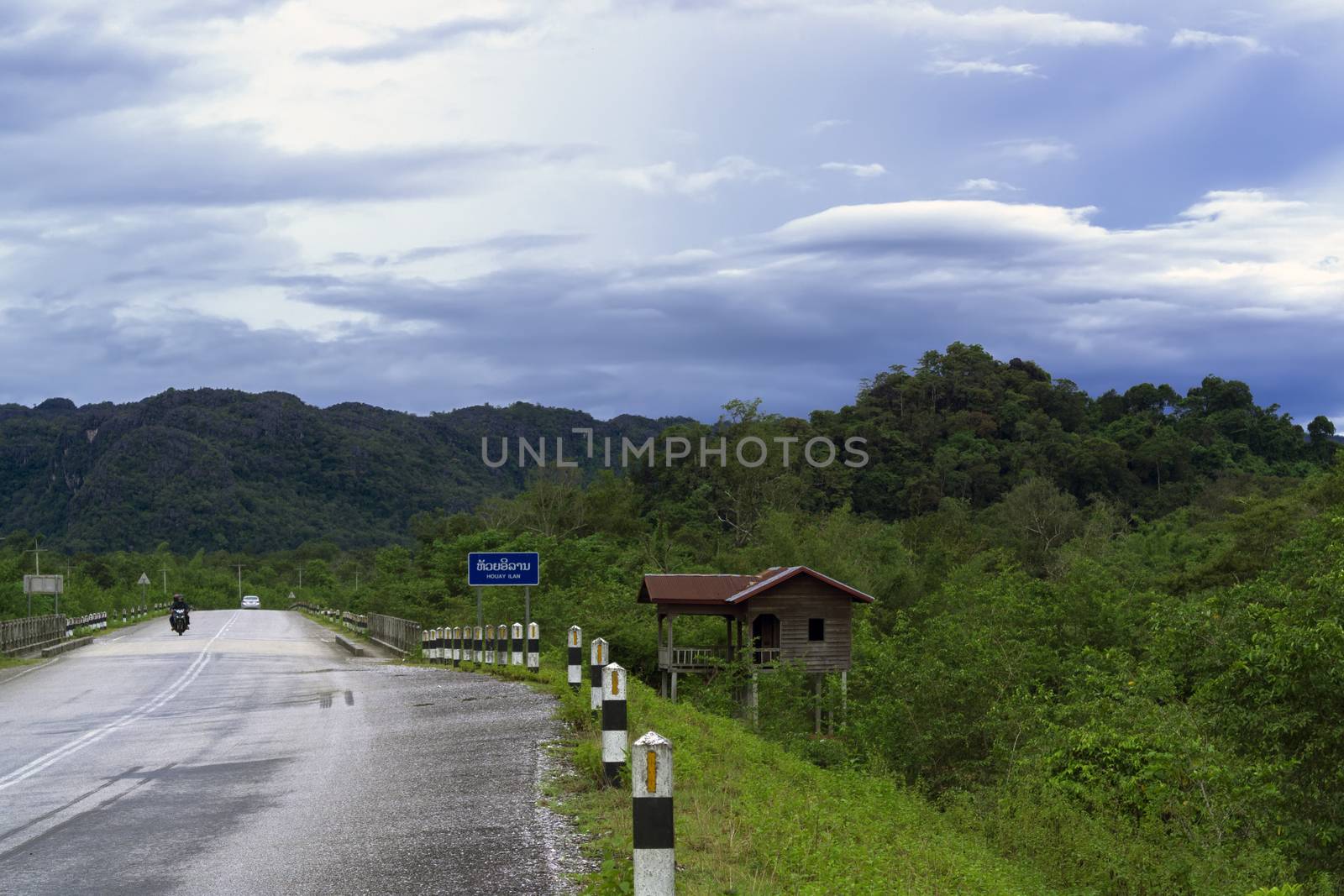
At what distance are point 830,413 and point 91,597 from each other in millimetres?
71455

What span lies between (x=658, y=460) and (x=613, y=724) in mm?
100157

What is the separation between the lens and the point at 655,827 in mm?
6039

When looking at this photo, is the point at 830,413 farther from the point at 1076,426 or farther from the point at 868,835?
the point at 868,835

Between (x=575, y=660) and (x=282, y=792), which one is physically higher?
(x=575, y=660)

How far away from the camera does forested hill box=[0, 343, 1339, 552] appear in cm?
10800

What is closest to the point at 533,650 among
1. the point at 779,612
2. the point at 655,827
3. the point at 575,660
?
the point at 575,660

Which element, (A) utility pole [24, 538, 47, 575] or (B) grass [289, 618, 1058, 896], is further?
(A) utility pole [24, 538, 47, 575]

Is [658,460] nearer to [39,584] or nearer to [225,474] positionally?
[39,584]

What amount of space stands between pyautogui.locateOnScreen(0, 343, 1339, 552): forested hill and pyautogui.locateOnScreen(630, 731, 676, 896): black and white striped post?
88.2 metres

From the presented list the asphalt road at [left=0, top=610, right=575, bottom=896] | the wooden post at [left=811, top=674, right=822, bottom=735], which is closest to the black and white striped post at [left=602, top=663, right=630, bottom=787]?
the asphalt road at [left=0, top=610, right=575, bottom=896]

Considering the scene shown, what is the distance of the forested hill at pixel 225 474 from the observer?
153m

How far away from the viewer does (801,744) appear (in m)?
29.9

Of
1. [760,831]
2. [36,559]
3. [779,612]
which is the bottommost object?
[779,612]

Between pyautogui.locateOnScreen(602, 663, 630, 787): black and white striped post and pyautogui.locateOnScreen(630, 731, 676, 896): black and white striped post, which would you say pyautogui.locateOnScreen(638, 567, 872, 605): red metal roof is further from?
Result: pyautogui.locateOnScreen(630, 731, 676, 896): black and white striped post
